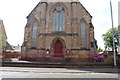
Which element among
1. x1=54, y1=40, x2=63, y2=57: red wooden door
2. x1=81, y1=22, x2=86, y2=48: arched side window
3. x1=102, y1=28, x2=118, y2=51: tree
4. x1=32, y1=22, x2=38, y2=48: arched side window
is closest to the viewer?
x1=54, y1=40, x2=63, y2=57: red wooden door

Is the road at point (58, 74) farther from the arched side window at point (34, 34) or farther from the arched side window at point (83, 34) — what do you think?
the arched side window at point (34, 34)

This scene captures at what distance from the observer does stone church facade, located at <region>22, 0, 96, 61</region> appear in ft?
71.3

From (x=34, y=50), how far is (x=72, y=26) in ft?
29.9

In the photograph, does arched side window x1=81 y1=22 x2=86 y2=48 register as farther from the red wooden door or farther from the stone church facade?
the red wooden door

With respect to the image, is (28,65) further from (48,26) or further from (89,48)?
(89,48)

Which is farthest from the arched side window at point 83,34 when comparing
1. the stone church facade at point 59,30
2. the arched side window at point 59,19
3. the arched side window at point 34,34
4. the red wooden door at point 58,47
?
the arched side window at point 34,34

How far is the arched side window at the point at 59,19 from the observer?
23031 millimetres

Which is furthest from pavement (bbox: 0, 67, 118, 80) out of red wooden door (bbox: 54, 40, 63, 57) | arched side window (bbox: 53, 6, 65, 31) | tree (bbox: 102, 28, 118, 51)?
tree (bbox: 102, 28, 118, 51)

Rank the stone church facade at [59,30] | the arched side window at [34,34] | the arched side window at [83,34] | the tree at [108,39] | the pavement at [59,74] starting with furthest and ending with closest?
the tree at [108,39] → the arched side window at [34,34] → the arched side window at [83,34] → the stone church facade at [59,30] → the pavement at [59,74]

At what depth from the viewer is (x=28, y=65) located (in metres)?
13.6

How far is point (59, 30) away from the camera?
75.2 feet

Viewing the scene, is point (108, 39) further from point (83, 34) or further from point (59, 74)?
point (59, 74)

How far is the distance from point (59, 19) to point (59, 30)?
2.44 metres

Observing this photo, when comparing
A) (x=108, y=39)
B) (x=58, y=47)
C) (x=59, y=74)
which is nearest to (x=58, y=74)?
(x=59, y=74)
